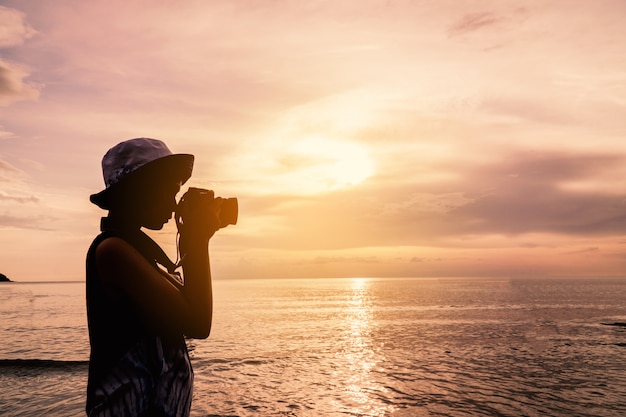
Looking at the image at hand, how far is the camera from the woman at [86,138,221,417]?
69.6 inches

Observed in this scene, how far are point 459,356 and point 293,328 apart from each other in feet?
63.2

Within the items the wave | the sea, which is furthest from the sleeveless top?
the wave

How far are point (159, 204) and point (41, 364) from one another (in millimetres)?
23996

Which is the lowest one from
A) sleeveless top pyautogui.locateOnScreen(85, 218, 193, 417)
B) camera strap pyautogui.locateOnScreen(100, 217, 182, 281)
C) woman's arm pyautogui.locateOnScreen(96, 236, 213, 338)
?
sleeveless top pyautogui.locateOnScreen(85, 218, 193, 417)

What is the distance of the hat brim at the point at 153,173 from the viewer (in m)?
1.93

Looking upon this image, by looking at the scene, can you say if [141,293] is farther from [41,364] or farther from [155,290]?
[41,364]

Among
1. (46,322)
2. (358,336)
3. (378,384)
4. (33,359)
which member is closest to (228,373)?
(378,384)

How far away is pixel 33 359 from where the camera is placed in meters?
22.2

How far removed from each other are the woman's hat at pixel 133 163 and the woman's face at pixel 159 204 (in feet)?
0.22

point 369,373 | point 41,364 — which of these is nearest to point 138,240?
point 369,373

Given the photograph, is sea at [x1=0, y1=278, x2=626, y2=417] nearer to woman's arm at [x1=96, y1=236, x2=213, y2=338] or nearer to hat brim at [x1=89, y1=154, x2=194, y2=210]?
woman's arm at [x1=96, y1=236, x2=213, y2=338]

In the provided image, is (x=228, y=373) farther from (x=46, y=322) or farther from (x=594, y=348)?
(x=46, y=322)

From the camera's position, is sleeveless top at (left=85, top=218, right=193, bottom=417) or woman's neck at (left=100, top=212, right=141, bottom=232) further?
woman's neck at (left=100, top=212, right=141, bottom=232)

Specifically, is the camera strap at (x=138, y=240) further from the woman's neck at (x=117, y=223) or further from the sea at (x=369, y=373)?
the sea at (x=369, y=373)
